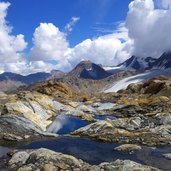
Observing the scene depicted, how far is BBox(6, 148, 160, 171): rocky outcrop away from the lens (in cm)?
4903

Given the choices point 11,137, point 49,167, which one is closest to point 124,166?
point 49,167

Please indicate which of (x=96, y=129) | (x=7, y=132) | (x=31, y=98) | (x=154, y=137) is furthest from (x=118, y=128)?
→ (x=31, y=98)

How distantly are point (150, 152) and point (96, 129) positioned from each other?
23.4m

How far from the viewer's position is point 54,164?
5103 centimetres

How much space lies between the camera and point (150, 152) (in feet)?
201

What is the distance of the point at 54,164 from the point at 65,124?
151 feet

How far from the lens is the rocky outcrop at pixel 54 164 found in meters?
49.0

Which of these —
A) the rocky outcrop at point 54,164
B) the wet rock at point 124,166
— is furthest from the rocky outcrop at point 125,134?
the rocky outcrop at point 54,164

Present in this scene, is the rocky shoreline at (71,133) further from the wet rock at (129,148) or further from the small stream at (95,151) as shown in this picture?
the small stream at (95,151)

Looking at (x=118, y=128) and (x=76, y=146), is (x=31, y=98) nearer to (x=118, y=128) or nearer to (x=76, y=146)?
(x=118, y=128)

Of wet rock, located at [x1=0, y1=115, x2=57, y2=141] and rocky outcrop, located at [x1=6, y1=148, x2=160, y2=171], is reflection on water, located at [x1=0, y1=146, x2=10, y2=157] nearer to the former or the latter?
rocky outcrop, located at [x1=6, y1=148, x2=160, y2=171]

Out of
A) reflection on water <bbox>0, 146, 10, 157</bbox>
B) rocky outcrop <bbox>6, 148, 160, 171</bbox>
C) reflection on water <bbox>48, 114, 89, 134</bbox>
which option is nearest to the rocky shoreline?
rocky outcrop <bbox>6, 148, 160, 171</bbox>

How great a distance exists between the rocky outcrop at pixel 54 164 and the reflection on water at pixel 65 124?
32253 mm

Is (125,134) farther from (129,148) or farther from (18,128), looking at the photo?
(18,128)
